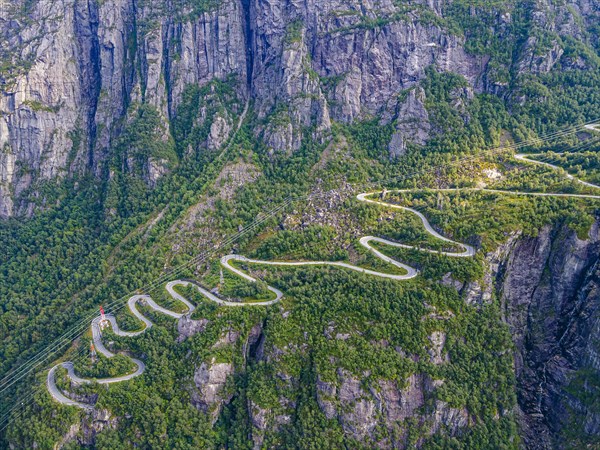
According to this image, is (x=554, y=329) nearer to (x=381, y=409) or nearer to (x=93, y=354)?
(x=381, y=409)

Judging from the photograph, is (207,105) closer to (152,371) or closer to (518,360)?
(152,371)

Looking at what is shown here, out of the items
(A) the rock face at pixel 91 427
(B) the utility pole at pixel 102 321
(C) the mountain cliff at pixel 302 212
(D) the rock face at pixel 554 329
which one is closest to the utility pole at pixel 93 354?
(C) the mountain cliff at pixel 302 212

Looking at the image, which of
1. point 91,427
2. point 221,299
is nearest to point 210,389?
point 221,299

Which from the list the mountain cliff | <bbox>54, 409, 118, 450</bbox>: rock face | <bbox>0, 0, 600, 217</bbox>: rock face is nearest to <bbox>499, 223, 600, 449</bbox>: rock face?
the mountain cliff

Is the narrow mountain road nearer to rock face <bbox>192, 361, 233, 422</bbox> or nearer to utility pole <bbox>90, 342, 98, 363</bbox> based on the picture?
utility pole <bbox>90, 342, 98, 363</bbox>

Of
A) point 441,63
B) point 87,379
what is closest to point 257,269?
point 87,379

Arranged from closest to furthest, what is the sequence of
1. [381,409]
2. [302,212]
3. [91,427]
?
[381,409]
[91,427]
[302,212]
